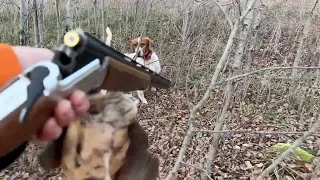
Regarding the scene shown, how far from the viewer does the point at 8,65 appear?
3.80ft

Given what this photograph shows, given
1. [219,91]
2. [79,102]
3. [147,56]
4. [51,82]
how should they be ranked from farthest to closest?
[147,56] < [219,91] < [79,102] < [51,82]

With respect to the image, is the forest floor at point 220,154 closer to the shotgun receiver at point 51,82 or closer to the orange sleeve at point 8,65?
the orange sleeve at point 8,65

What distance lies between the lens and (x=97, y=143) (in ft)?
3.54

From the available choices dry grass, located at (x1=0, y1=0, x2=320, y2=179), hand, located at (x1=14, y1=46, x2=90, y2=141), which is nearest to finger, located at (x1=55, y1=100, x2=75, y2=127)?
hand, located at (x1=14, y1=46, x2=90, y2=141)

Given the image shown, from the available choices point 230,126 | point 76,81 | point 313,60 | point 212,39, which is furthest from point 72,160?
point 212,39

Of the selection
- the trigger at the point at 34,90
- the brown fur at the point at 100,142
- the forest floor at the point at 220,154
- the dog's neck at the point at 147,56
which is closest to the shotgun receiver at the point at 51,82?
the trigger at the point at 34,90

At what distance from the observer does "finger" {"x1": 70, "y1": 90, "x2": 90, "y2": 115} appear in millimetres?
944

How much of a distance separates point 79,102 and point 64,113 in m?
0.05

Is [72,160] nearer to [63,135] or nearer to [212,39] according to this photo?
[63,135]

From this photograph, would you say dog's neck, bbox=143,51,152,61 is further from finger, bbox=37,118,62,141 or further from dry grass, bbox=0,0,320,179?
finger, bbox=37,118,62,141

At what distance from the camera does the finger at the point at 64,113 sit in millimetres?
939

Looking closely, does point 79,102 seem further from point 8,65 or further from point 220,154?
point 220,154

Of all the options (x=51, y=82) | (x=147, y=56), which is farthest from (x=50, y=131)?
(x=147, y=56)

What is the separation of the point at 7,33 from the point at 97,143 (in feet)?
34.6
